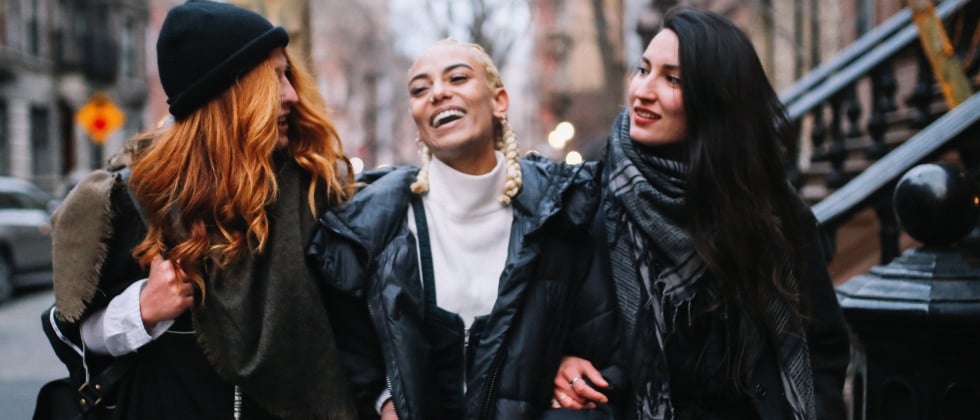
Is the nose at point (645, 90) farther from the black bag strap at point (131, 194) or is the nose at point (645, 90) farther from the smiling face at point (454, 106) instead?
the black bag strap at point (131, 194)

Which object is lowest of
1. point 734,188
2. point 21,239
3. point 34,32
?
point 21,239

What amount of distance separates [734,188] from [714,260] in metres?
0.24

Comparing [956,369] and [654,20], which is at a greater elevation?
[654,20]

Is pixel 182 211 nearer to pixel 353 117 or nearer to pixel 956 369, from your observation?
pixel 956 369

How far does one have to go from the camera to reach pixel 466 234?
2.81 metres

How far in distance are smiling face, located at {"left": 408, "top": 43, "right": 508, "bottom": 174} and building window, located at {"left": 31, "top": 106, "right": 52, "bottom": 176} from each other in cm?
3222

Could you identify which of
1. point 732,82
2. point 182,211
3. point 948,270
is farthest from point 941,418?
point 182,211

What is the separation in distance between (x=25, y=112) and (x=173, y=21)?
31004 millimetres

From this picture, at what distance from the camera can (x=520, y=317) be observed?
2.59 metres

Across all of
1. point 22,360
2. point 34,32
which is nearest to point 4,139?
point 34,32

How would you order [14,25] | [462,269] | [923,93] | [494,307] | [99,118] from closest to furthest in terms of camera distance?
[494,307] → [462,269] → [923,93] → [99,118] → [14,25]

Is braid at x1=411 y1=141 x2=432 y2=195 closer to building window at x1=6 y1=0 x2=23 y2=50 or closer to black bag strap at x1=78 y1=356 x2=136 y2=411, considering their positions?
black bag strap at x1=78 y1=356 x2=136 y2=411

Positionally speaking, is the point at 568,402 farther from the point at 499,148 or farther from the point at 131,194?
the point at 131,194

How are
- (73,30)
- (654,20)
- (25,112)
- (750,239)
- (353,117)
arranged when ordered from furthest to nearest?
(353,117)
(73,30)
(25,112)
(654,20)
(750,239)
